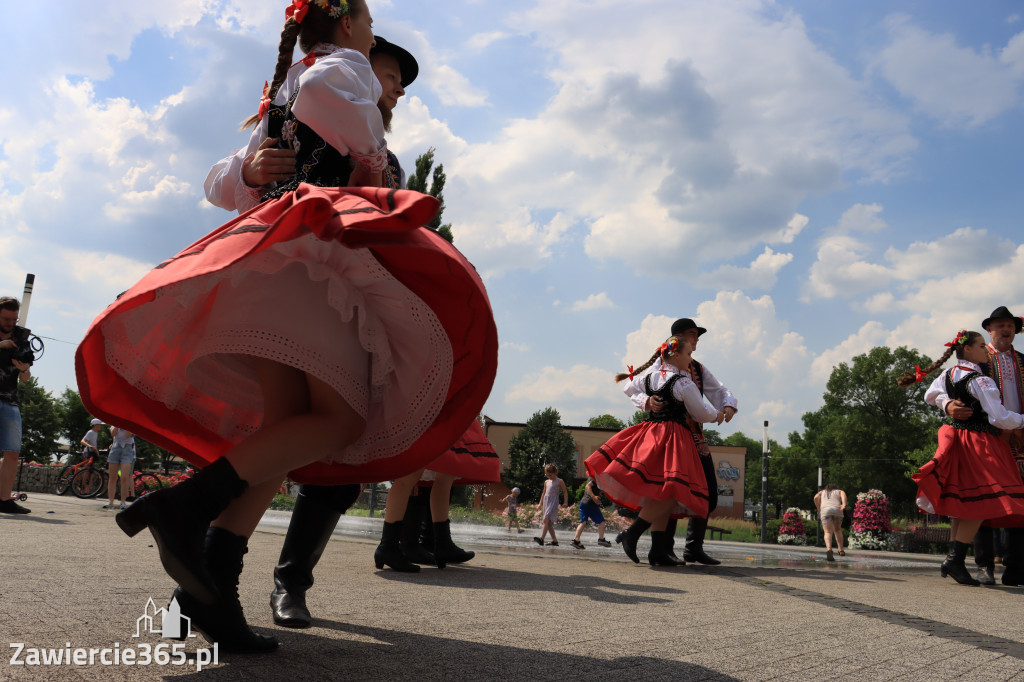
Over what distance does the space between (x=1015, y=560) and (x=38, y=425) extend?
2069 inches

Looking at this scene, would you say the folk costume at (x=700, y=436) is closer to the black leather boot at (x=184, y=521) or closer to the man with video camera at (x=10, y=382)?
the black leather boot at (x=184, y=521)

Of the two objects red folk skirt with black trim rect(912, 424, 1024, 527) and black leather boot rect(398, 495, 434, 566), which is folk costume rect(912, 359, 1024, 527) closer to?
red folk skirt with black trim rect(912, 424, 1024, 527)

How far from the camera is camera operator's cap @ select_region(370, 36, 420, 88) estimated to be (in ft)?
10.6

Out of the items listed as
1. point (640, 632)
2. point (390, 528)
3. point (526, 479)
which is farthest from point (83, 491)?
point (526, 479)

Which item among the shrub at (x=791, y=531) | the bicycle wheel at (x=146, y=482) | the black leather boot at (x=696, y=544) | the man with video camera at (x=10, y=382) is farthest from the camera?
the shrub at (x=791, y=531)

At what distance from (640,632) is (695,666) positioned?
21.3 inches

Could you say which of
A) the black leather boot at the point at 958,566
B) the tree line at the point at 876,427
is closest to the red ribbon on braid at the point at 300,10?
the black leather boot at the point at 958,566

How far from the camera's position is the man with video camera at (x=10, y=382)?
7.04 metres

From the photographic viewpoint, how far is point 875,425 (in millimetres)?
54250

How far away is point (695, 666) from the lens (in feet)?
6.78

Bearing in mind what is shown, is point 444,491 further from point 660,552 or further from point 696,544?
point 696,544

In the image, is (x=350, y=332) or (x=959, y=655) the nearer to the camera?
(x=350, y=332)

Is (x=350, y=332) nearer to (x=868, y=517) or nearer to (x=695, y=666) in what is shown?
(x=695, y=666)

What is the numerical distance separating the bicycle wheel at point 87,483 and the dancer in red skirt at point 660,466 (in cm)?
1319
